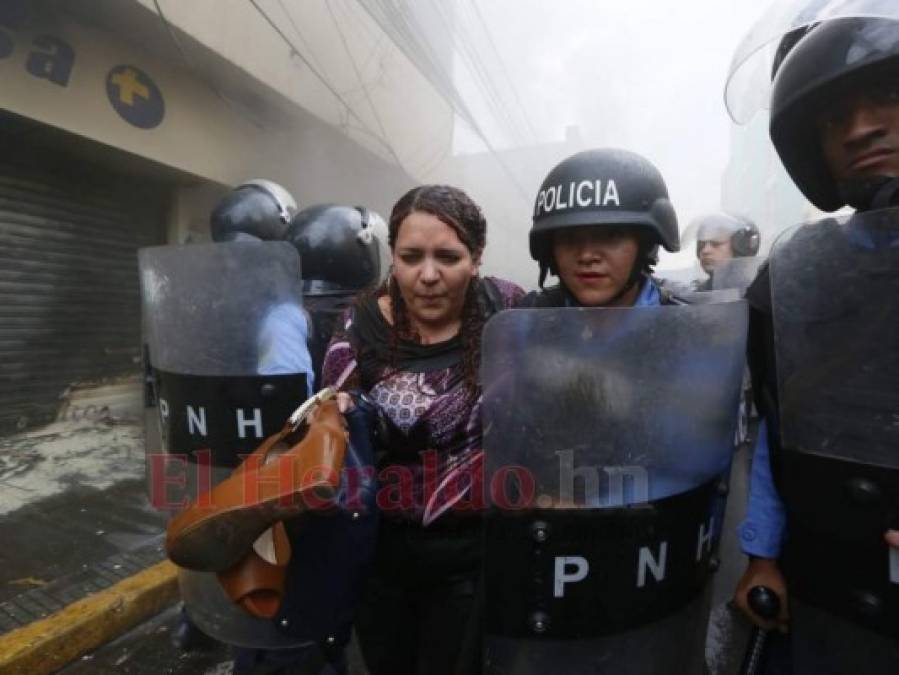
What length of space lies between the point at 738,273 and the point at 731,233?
2.26 metres

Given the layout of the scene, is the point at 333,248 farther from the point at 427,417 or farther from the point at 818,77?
the point at 818,77

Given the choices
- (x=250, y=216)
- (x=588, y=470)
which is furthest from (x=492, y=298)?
(x=250, y=216)

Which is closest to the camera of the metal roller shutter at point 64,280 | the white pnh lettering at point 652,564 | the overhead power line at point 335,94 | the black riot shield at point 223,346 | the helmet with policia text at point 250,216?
the white pnh lettering at point 652,564

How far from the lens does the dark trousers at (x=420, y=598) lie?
1506 mm

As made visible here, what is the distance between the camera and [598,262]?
Result: 1687mm

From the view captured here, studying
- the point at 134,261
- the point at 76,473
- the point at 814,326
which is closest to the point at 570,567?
the point at 814,326

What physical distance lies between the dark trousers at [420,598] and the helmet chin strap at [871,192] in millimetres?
1129

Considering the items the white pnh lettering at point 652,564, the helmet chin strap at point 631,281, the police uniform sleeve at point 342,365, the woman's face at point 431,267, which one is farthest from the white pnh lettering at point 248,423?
the white pnh lettering at point 652,564

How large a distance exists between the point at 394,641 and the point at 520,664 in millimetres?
744

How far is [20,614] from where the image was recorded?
8.79 feet

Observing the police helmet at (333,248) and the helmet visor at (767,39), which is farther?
the police helmet at (333,248)

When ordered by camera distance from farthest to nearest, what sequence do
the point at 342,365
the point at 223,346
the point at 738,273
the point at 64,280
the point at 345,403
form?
the point at 64,280
the point at 738,273
the point at 223,346
the point at 342,365
the point at 345,403

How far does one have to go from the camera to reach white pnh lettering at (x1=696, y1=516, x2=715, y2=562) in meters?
1.10

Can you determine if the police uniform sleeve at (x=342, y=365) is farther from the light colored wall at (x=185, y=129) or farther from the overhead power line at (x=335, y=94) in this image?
the overhead power line at (x=335, y=94)
